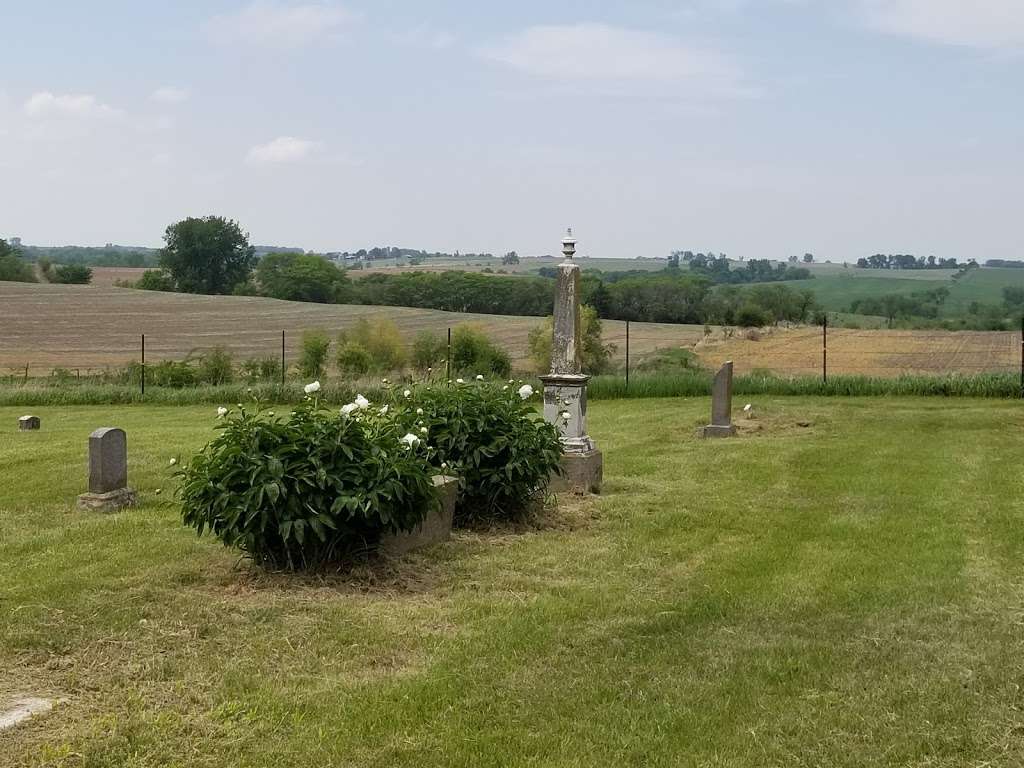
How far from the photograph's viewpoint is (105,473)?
33.2 feet

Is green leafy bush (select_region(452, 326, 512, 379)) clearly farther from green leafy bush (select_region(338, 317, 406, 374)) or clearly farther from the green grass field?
the green grass field

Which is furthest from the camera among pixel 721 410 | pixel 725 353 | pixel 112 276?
pixel 112 276

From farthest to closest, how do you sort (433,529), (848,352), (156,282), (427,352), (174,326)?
1. (156,282)
2. (174,326)
3. (427,352)
4. (848,352)
5. (433,529)

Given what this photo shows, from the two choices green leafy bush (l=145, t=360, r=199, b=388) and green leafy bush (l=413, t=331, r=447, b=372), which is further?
green leafy bush (l=413, t=331, r=447, b=372)

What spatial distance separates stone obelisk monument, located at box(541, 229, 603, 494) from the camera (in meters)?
10.7

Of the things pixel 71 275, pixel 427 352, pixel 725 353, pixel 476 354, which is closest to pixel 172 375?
pixel 427 352

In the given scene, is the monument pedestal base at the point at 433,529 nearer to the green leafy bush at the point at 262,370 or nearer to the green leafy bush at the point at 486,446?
A: the green leafy bush at the point at 486,446

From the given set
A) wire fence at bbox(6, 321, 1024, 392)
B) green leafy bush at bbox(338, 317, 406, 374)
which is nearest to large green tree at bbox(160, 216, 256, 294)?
wire fence at bbox(6, 321, 1024, 392)

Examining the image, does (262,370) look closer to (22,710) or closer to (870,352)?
(870,352)

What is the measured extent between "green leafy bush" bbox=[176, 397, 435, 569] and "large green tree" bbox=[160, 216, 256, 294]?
237 feet

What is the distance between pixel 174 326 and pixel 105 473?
137ft

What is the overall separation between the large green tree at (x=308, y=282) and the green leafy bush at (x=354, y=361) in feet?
116

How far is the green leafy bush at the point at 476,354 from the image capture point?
101 feet

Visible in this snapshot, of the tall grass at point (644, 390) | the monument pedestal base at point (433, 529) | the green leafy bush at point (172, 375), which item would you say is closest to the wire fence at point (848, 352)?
the tall grass at point (644, 390)
